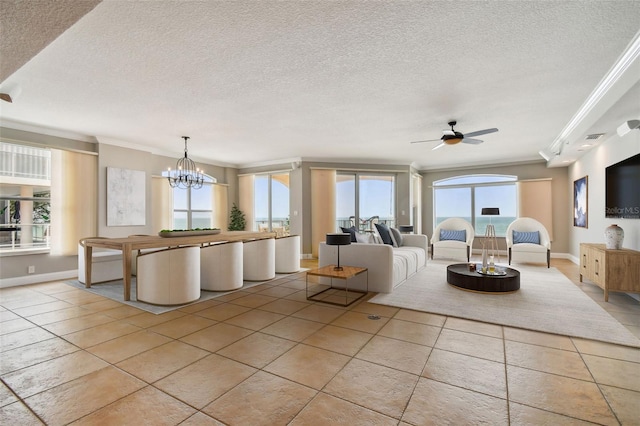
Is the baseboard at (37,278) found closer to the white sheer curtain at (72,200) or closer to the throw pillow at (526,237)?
the white sheer curtain at (72,200)

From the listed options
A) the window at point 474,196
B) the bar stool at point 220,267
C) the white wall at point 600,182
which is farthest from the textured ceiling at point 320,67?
the window at point 474,196

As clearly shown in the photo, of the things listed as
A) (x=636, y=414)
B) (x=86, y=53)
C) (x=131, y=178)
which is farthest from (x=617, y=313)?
(x=131, y=178)

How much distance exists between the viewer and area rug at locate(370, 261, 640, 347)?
291 cm

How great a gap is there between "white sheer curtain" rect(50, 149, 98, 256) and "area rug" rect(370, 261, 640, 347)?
17.2ft

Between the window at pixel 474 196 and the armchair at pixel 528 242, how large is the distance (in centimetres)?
107

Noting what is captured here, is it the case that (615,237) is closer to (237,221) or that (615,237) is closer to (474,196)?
(474,196)

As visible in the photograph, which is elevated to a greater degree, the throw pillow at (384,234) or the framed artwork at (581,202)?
the framed artwork at (581,202)

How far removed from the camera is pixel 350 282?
4488 mm

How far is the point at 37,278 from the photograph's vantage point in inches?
199

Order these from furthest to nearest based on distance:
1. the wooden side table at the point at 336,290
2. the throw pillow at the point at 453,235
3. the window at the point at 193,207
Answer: the window at the point at 193,207 → the throw pillow at the point at 453,235 → the wooden side table at the point at 336,290

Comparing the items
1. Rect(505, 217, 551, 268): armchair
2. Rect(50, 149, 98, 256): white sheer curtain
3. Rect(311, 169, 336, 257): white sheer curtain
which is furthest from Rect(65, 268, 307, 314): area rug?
Rect(505, 217, 551, 268): armchair

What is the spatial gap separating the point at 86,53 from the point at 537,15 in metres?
3.78

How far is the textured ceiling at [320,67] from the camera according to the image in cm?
227

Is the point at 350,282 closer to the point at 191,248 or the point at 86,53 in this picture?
the point at 191,248
